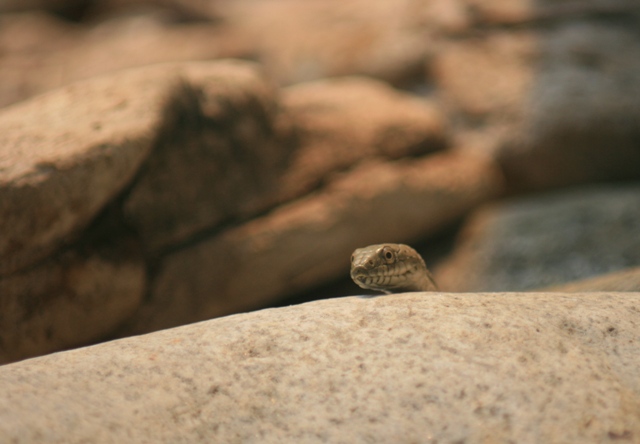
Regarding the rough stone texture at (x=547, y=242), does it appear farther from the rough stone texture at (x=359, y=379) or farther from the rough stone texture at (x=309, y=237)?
the rough stone texture at (x=359, y=379)

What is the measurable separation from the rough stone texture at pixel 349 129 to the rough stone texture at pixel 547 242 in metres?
1.03

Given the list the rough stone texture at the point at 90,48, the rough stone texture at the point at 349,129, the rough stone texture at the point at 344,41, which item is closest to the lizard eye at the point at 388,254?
the rough stone texture at the point at 349,129

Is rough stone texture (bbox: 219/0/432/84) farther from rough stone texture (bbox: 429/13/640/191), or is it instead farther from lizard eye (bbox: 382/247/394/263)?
lizard eye (bbox: 382/247/394/263)

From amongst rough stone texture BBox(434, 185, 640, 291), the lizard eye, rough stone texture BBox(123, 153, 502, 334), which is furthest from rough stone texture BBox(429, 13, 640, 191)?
the lizard eye

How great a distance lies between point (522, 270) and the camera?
16.6ft

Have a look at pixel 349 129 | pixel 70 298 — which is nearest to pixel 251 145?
pixel 349 129

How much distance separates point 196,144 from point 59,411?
8.19ft

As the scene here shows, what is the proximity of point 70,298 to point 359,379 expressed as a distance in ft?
6.72

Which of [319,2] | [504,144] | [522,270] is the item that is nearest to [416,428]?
[522,270]

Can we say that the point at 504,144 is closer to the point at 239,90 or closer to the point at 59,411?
the point at 239,90

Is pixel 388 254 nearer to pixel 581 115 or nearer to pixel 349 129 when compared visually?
pixel 349 129

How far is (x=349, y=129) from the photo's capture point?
5.32m

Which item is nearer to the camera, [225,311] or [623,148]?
[225,311]

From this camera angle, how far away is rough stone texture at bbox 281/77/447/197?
500cm
